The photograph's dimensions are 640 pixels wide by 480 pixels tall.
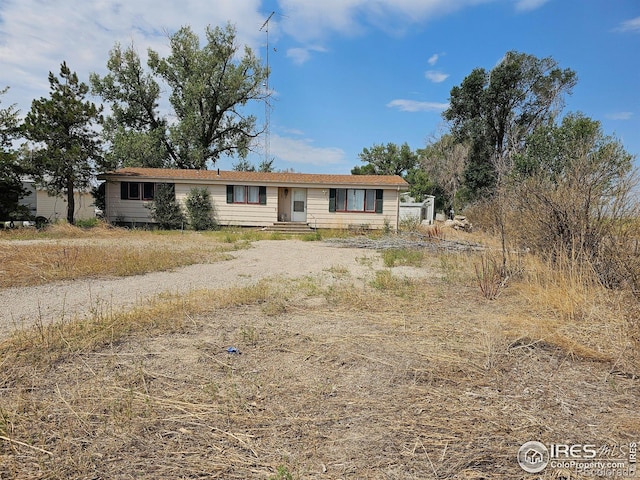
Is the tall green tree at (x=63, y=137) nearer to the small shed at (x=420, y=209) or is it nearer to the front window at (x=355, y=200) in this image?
the front window at (x=355, y=200)

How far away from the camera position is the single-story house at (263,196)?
64.7 ft

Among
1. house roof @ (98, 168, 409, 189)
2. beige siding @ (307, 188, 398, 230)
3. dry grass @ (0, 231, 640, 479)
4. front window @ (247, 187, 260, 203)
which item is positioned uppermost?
house roof @ (98, 168, 409, 189)

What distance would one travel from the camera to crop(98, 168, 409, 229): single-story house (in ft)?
64.7

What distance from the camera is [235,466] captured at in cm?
212

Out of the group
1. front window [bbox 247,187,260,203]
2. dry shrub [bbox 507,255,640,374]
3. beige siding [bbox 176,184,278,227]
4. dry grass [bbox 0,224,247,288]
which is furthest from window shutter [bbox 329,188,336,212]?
dry shrub [bbox 507,255,640,374]

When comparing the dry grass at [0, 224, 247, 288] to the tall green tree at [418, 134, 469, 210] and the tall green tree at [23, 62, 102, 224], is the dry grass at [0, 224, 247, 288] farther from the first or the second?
the tall green tree at [418, 134, 469, 210]

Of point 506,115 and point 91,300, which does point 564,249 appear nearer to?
Answer: point 91,300

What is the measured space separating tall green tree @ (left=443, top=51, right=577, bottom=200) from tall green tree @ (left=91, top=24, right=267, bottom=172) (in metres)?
15.2

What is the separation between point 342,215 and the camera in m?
20.4

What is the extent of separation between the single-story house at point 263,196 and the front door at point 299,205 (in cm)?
7

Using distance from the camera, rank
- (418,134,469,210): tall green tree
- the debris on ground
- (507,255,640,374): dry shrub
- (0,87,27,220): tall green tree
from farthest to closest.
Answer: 1. (418,134,469,210): tall green tree
2. (0,87,27,220): tall green tree
3. the debris on ground
4. (507,255,640,374): dry shrub

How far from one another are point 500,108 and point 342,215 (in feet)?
52.7

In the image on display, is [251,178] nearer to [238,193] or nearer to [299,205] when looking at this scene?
[238,193]

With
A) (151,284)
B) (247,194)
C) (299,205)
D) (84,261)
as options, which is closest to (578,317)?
(151,284)
